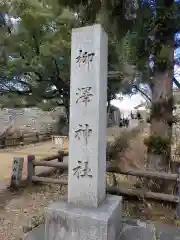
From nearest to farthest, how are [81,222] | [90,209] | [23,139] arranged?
[81,222] → [90,209] → [23,139]

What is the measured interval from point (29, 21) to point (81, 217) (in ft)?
18.2

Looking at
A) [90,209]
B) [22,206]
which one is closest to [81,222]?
[90,209]

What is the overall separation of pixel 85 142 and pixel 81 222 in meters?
0.80

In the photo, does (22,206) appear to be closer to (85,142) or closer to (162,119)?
(85,142)

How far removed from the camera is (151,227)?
3.27 meters

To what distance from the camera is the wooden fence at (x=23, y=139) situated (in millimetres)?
13070

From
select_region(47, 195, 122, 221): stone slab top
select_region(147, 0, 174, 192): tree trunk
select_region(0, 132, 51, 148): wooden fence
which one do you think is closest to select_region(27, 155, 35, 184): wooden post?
select_region(147, 0, 174, 192): tree trunk

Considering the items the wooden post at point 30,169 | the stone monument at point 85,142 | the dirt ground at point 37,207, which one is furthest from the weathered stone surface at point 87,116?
the wooden post at point 30,169

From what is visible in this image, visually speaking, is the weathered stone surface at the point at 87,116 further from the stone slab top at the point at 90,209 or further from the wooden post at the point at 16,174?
the wooden post at the point at 16,174

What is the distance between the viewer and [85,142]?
2680 millimetres

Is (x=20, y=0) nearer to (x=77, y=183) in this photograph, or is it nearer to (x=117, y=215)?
(x=77, y=183)

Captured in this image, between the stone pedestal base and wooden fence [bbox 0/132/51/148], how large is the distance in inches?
427

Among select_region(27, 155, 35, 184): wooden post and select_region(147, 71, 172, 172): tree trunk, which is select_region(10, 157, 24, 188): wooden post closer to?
select_region(27, 155, 35, 184): wooden post

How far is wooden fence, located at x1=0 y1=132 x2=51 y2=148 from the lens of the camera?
13.1 metres
